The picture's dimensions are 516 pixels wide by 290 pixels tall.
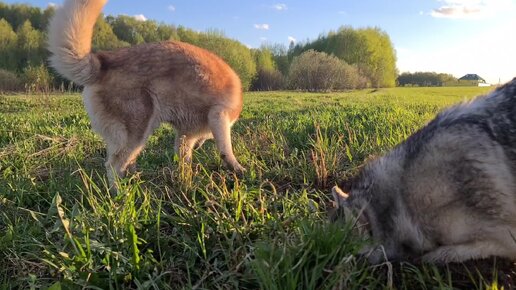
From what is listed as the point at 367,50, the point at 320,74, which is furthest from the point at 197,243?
the point at 367,50

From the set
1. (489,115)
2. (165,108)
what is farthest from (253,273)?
(165,108)

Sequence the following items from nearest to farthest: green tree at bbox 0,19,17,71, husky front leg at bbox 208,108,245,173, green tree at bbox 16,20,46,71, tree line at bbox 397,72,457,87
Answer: husky front leg at bbox 208,108,245,173, green tree at bbox 0,19,17,71, green tree at bbox 16,20,46,71, tree line at bbox 397,72,457,87

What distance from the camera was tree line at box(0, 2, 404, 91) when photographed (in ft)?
130

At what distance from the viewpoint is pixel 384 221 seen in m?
2.35

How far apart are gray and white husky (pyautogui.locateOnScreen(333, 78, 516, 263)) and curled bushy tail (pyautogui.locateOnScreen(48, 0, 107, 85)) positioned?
10.4 ft

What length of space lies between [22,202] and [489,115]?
371 cm

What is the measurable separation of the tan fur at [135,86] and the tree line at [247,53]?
2960cm

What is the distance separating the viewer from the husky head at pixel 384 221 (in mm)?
2262

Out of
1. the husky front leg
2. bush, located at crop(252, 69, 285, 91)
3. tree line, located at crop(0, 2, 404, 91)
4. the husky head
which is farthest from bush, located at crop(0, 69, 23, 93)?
the husky head

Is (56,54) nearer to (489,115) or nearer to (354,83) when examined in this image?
(489,115)

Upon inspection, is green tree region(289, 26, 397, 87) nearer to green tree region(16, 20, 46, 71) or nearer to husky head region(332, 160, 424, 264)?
green tree region(16, 20, 46, 71)

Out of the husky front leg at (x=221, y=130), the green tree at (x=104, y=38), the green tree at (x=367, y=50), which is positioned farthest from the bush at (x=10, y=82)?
the green tree at (x=367, y=50)

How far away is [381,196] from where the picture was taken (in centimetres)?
240

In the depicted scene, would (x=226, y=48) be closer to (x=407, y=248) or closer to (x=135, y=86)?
(x=135, y=86)
